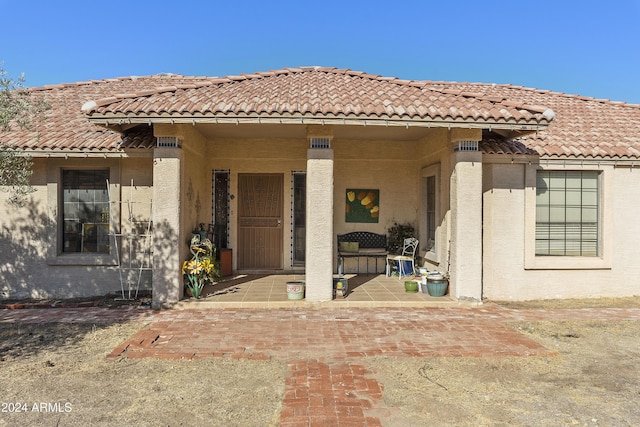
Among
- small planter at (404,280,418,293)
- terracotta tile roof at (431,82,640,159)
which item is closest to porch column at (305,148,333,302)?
small planter at (404,280,418,293)

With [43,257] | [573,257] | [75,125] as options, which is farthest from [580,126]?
[43,257]

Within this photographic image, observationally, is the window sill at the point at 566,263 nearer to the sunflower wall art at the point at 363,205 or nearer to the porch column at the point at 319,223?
the sunflower wall art at the point at 363,205

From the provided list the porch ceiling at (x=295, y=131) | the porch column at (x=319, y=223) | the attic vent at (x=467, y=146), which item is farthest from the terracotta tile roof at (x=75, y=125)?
the attic vent at (x=467, y=146)

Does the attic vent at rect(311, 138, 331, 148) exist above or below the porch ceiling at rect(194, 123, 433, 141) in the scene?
below

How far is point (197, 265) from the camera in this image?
8062 millimetres

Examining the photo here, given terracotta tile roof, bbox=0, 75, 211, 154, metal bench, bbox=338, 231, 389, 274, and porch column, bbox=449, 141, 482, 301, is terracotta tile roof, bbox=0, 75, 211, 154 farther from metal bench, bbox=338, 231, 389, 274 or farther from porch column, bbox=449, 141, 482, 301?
porch column, bbox=449, 141, 482, 301

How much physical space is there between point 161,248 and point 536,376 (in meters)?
6.22

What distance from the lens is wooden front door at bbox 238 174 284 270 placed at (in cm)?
1084

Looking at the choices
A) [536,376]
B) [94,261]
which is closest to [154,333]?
[94,261]

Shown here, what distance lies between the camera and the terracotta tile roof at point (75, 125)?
8359mm

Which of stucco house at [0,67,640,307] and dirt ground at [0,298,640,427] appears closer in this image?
dirt ground at [0,298,640,427]

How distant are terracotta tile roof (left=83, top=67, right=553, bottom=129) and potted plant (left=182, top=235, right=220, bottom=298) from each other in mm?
2594

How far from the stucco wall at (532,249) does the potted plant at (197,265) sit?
567cm

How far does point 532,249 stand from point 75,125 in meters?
10.2
